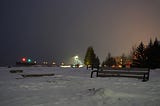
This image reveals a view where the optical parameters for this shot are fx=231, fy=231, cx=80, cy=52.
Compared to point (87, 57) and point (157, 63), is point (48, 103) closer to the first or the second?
point (157, 63)

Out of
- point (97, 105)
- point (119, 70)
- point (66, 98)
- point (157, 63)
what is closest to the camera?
point (97, 105)

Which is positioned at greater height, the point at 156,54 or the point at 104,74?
the point at 156,54

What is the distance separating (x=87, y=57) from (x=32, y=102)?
99752mm

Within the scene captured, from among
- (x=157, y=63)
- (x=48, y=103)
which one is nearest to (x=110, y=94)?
(x=48, y=103)

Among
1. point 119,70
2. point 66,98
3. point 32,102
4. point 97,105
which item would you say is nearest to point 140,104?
point 97,105

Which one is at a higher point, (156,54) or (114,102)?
(156,54)

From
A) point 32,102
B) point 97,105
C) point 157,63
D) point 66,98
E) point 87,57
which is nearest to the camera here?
point 97,105

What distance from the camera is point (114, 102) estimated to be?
7.94 metres

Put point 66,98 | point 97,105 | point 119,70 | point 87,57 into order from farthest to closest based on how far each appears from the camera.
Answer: point 87,57 → point 119,70 → point 66,98 → point 97,105

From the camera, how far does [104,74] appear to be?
19.5 meters

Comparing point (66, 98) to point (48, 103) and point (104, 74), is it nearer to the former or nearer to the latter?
point (48, 103)

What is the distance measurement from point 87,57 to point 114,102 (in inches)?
3928

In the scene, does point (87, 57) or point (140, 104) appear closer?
point (140, 104)

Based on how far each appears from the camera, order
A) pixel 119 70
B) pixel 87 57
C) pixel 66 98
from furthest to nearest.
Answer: pixel 87 57, pixel 119 70, pixel 66 98
